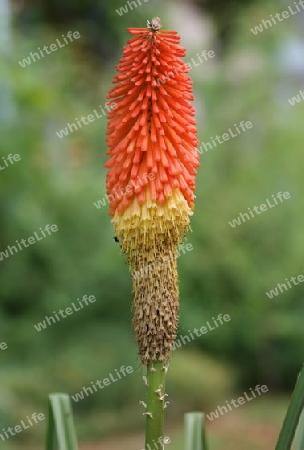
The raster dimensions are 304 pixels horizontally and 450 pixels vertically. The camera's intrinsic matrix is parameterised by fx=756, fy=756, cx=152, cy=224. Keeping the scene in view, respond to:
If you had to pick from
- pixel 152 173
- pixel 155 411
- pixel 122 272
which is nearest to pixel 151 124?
pixel 152 173

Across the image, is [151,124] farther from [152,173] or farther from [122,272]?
[122,272]

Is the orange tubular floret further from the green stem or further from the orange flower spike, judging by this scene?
the green stem

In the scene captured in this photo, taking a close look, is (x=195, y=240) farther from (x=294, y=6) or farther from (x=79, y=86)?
(x=294, y=6)

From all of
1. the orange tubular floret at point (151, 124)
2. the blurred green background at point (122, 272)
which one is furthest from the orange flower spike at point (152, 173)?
the blurred green background at point (122, 272)

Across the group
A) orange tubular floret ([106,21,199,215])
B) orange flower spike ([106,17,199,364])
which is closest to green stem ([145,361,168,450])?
orange flower spike ([106,17,199,364])

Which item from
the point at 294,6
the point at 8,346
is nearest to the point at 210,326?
the point at 8,346

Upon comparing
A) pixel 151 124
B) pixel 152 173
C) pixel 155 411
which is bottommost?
pixel 155 411
